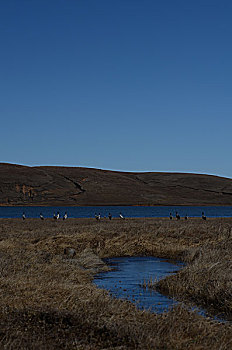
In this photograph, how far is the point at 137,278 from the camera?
19.6 meters

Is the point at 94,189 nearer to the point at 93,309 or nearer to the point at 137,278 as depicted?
the point at 137,278

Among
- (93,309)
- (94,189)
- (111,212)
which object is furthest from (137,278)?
(94,189)

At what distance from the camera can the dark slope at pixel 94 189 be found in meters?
153

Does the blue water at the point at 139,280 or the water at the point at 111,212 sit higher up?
the water at the point at 111,212

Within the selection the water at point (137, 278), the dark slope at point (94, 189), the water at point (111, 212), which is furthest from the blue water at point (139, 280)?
the dark slope at point (94, 189)

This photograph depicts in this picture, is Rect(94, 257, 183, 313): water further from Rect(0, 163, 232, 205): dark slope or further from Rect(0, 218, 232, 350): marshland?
Rect(0, 163, 232, 205): dark slope

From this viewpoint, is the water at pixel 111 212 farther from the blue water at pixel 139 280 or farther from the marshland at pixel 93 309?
the marshland at pixel 93 309

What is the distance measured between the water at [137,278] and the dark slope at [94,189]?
124199 mm

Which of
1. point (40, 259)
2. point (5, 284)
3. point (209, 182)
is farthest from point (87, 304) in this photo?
point (209, 182)

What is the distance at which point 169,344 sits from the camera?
916cm

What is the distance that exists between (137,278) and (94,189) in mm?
149108

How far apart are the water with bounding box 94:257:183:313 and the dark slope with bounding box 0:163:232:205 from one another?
124199mm

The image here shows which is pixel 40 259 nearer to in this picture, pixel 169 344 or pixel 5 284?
pixel 5 284

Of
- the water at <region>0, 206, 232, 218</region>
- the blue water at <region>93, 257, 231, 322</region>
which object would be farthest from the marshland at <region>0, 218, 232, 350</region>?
the water at <region>0, 206, 232, 218</region>
